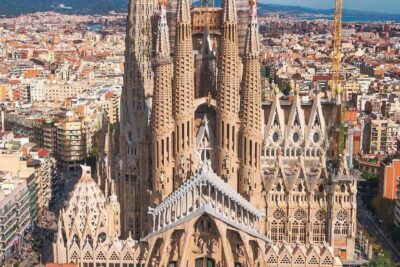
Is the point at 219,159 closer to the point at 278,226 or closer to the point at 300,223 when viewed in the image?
the point at 278,226

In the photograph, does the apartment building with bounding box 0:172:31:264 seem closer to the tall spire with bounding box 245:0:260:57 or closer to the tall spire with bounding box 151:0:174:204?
the tall spire with bounding box 151:0:174:204

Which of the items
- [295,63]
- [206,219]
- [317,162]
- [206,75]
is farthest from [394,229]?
[295,63]

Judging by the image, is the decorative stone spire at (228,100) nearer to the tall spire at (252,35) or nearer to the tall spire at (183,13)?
the tall spire at (252,35)

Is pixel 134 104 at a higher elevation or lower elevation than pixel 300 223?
higher

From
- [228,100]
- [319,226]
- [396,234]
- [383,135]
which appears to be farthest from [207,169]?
[383,135]

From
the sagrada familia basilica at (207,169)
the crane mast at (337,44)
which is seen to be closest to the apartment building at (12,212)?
the sagrada familia basilica at (207,169)

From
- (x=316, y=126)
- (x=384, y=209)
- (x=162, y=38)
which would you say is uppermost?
(x=162, y=38)

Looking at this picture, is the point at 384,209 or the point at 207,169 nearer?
the point at 207,169

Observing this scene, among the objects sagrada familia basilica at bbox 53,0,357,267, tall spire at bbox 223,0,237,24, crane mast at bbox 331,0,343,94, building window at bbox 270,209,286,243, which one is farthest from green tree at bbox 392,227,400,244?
crane mast at bbox 331,0,343,94
